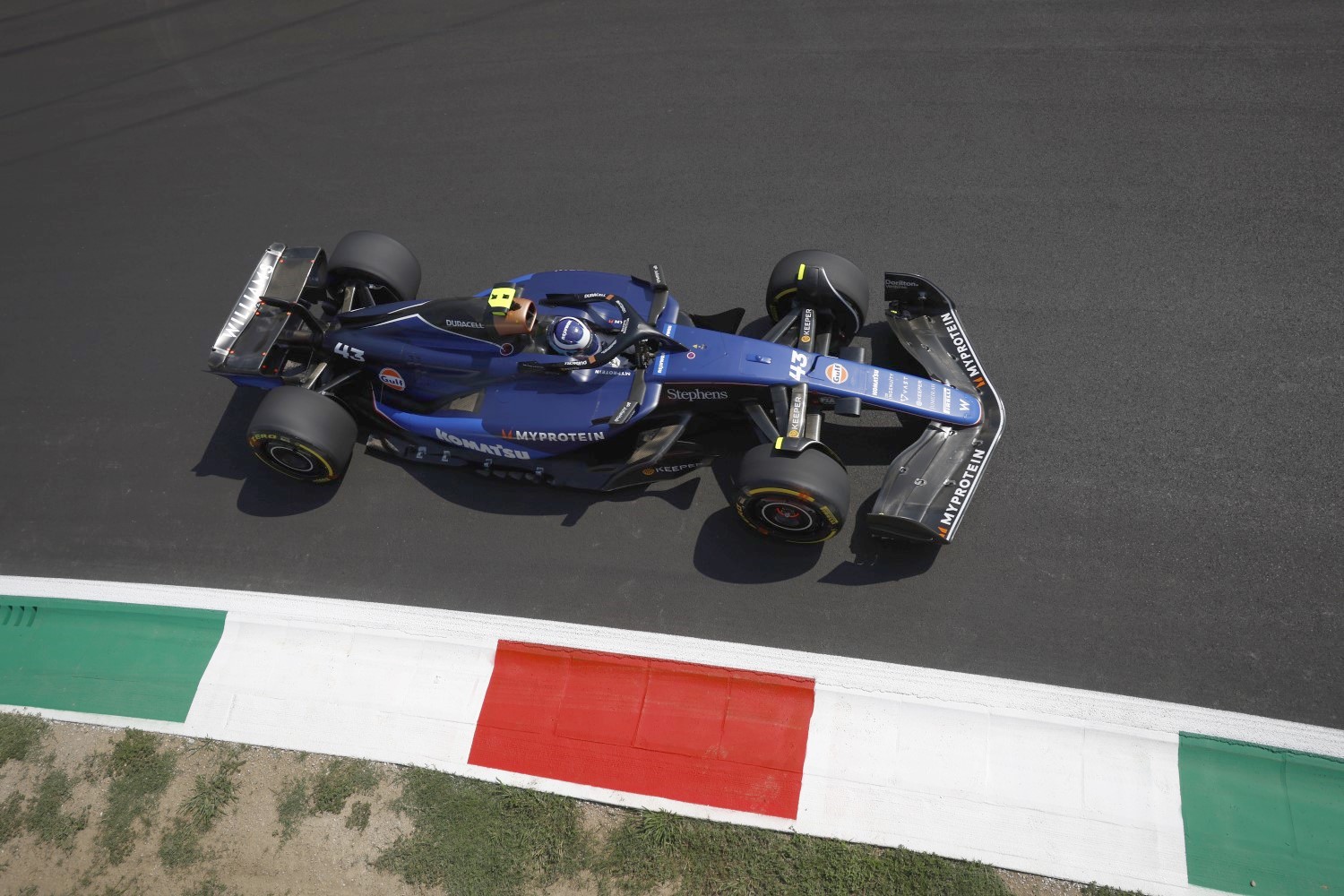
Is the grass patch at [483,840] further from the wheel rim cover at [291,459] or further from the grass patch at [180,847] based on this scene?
the wheel rim cover at [291,459]

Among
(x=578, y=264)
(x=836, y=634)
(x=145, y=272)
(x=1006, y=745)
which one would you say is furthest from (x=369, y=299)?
(x=1006, y=745)

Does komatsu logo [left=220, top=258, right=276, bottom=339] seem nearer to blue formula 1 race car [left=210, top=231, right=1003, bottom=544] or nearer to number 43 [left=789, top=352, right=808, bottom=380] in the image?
blue formula 1 race car [left=210, top=231, right=1003, bottom=544]

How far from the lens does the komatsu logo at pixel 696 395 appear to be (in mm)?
6852

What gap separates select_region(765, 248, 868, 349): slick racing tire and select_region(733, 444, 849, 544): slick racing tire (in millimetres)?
1596

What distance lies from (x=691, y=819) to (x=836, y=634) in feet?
5.70

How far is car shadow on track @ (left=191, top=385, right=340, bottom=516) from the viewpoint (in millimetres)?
7859

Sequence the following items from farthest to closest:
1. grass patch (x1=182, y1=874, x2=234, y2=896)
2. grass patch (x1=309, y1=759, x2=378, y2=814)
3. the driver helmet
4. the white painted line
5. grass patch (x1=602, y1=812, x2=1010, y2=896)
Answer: the driver helmet → grass patch (x1=309, y1=759, x2=378, y2=814) → grass patch (x1=182, y1=874, x2=234, y2=896) → the white painted line → grass patch (x1=602, y1=812, x2=1010, y2=896)

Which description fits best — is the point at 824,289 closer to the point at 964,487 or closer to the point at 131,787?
the point at 964,487

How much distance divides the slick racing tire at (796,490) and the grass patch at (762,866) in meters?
2.21

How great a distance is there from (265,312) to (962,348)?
6.03 m

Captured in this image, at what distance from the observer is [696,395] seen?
22.7 feet

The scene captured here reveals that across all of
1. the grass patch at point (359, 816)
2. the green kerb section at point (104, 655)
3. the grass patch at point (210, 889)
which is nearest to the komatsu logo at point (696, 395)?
the grass patch at point (359, 816)

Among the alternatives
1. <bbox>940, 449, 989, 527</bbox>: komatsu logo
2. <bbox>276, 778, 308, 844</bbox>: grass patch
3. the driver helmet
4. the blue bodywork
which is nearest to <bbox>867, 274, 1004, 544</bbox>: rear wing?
<bbox>940, 449, 989, 527</bbox>: komatsu logo

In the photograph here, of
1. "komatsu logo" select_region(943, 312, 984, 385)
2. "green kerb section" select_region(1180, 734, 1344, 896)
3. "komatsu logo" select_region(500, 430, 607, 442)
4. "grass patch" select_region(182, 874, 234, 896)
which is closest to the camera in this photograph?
"green kerb section" select_region(1180, 734, 1344, 896)
